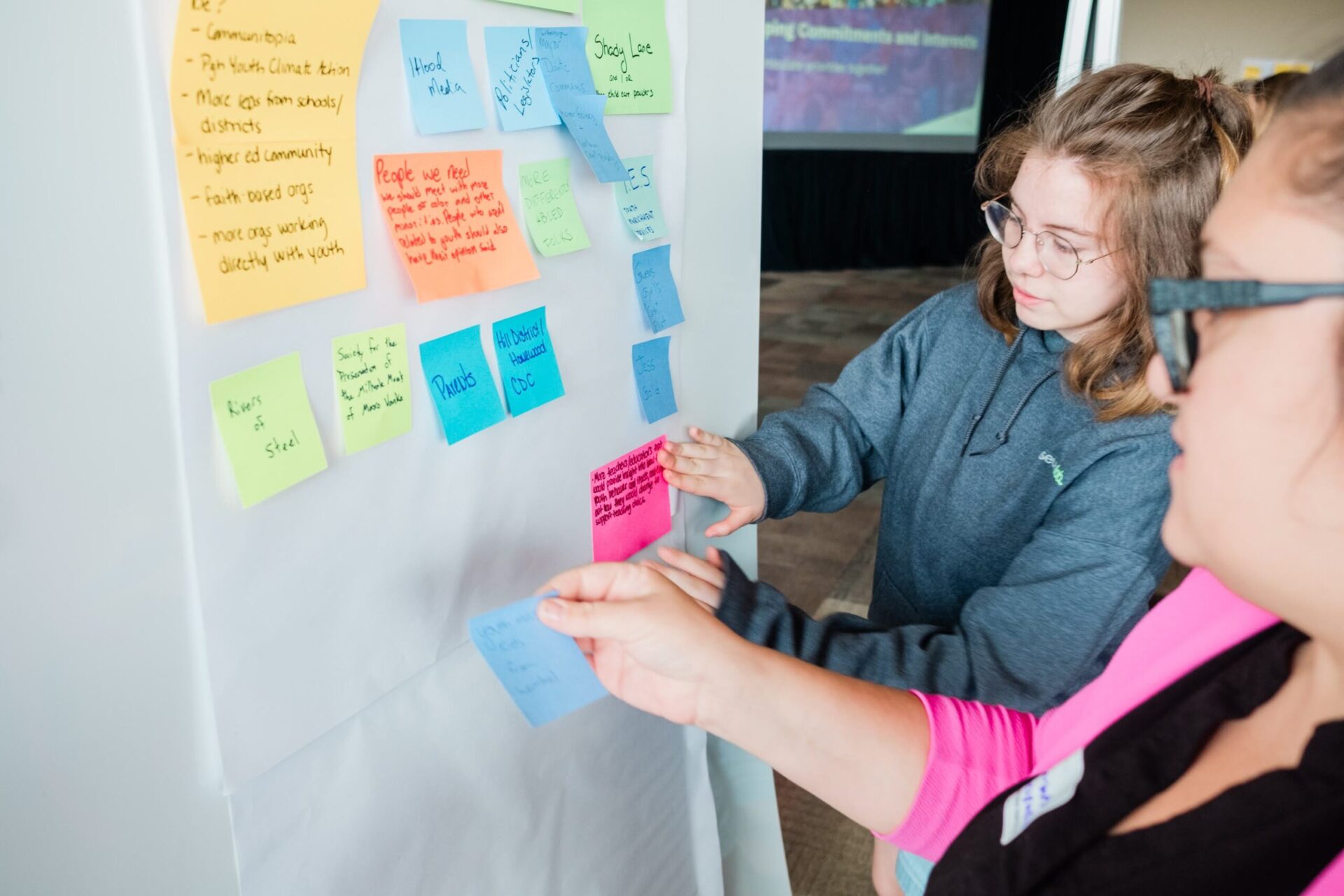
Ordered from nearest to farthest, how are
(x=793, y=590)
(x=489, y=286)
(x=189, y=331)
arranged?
1. (x=189, y=331)
2. (x=489, y=286)
3. (x=793, y=590)

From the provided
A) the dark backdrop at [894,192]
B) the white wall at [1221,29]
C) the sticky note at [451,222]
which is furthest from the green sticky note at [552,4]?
the dark backdrop at [894,192]

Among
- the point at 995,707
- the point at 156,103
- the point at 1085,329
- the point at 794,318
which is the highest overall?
the point at 156,103

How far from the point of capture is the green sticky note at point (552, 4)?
2.61 ft

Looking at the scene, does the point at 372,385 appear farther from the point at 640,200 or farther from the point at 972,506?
the point at 972,506

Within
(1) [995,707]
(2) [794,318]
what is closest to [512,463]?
(1) [995,707]

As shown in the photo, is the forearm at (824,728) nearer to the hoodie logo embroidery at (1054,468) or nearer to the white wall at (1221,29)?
the hoodie logo embroidery at (1054,468)

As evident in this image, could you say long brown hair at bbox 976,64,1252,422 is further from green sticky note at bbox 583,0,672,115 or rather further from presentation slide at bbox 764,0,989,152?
presentation slide at bbox 764,0,989,152

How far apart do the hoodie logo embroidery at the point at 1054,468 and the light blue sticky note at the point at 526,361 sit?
53cm

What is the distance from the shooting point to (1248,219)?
48 centimetres

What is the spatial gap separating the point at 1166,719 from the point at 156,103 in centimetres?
71

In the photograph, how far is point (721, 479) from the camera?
112 cm

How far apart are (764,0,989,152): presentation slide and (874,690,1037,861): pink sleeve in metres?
6.94

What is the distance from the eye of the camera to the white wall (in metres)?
3.52

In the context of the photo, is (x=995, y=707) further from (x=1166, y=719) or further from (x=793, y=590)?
(x=793, y=590)
